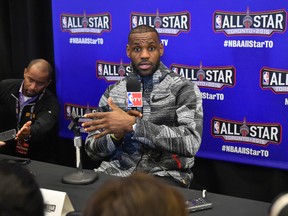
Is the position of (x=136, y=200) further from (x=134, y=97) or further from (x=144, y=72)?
(x=144, y=72)

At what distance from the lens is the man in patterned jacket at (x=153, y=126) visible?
2.14m

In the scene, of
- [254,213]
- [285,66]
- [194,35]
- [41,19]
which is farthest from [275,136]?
[41,19]

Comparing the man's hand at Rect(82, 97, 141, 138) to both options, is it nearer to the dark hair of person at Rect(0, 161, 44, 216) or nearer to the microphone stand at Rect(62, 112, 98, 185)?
the microphone stand at Rect(62, 112, 98, 185)

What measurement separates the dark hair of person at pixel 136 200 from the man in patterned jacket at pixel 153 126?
1327 mm

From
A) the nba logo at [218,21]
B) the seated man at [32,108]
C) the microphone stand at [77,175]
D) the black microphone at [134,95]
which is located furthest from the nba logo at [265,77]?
the seated man at [32,108]

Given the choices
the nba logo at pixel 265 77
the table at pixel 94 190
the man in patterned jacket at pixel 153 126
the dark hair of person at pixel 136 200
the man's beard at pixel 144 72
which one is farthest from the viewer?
the nba logo at pixel 265 77

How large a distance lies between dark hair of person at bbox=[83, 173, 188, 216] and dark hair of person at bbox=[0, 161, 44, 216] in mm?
110

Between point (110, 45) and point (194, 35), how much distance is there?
60 centimetres

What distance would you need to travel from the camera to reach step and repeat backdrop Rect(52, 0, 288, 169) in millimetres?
2459

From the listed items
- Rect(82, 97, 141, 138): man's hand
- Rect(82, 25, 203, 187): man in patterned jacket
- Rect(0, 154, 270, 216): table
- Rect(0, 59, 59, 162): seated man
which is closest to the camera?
Rect(0, 154, 270, 216): table

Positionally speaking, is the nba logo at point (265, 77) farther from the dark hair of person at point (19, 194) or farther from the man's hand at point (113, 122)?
the dark hair of person at point (19, 194)

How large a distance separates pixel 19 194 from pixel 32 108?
2210 mm

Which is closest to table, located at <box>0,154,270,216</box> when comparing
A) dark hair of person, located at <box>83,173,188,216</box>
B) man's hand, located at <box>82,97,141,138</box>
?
man's hand, located at <box>82,97,141,138</box>

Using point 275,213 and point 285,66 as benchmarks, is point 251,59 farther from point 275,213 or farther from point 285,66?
point 275,213
